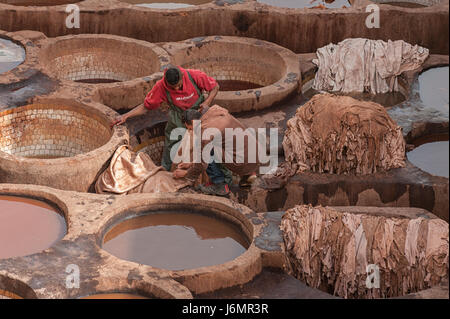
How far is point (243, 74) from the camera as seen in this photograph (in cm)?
1639

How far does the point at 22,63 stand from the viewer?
49.2 feet

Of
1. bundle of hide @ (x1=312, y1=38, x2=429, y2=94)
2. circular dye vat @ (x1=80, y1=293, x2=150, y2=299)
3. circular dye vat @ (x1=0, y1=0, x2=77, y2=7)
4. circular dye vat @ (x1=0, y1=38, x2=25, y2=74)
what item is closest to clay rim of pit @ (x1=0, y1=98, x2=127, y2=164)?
circular dye vat @ (x1=0, y1=38, x2=25, y2=74)

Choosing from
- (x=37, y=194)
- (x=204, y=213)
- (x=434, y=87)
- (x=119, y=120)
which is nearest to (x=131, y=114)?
(x=119, y=120)

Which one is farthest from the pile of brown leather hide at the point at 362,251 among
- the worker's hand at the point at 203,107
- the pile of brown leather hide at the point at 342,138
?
the worker's hand at the point at 203,107

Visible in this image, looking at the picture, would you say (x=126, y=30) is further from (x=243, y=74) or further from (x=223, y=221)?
(x=223, y=221)

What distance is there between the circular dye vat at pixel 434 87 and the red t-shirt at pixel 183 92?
12.2 ft

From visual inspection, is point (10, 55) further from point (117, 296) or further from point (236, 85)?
→ point (117, 296)

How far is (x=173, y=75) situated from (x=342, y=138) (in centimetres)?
240

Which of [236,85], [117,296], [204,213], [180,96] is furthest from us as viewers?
[236,85]

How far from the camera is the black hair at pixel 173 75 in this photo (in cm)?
1242

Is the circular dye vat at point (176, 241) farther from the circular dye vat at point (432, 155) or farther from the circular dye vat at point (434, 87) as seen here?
the circular dye vat at point (434, 87)

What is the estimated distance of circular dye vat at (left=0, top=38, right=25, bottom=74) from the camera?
49.8 ft

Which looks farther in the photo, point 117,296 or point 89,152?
point 89,152

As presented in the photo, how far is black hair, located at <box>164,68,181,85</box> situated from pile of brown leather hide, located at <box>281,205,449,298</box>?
8.44 ft
